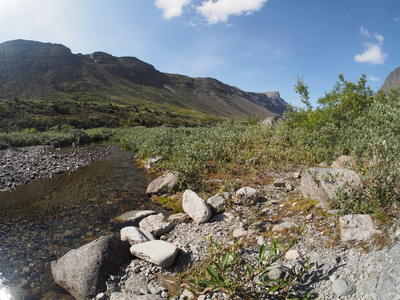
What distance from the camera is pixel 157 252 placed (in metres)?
5.11

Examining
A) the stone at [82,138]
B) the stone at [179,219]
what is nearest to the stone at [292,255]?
the stone at [179,219]

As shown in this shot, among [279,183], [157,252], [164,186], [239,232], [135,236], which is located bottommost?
[135,236]

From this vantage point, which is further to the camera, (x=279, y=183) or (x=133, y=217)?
(x=133, y=217)

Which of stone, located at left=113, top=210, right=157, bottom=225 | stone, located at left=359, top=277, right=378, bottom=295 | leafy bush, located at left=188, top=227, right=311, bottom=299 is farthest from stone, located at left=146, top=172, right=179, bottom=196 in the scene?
stone, located at left=359, top=277, right=378, bottom=295

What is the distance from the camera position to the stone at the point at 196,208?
6.65 meters

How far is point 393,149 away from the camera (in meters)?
5.35

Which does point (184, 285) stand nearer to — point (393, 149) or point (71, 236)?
point (71, 236)

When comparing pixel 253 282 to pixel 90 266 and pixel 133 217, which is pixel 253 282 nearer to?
pixel 90 266

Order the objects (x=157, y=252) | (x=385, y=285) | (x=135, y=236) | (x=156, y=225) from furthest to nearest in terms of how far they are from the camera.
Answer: (x=156, y=225) < (x=135, y=236) < (x=157, y=252) < (x=385, y=285)

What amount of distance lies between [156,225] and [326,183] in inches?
206

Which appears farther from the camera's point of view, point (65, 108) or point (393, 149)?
point (65, 108)

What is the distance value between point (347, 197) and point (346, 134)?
23.5 ft

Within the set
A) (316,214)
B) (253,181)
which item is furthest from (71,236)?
(316,214)

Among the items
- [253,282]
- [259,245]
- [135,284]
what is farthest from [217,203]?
[253,282]
